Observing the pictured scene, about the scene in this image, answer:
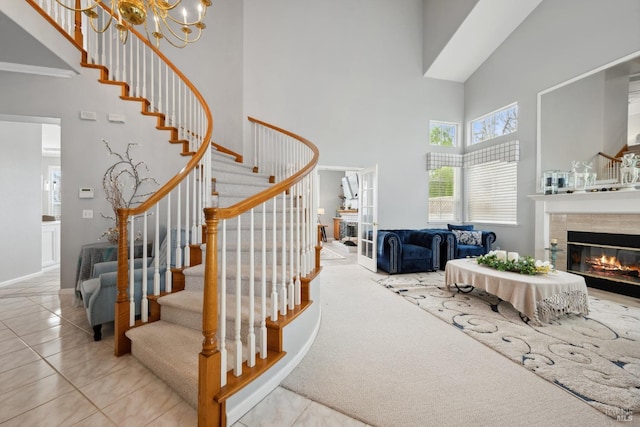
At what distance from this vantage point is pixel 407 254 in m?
4.67

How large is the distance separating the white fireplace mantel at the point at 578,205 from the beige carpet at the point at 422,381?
10.1ft

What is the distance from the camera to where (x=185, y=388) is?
151cm

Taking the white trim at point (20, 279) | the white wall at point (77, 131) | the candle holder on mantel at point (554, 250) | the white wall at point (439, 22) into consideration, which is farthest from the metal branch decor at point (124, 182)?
the white wall at point (439, 22)

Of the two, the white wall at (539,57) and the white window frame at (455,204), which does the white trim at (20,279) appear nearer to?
the white window frame at (455,204)

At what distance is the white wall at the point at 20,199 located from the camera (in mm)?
3914

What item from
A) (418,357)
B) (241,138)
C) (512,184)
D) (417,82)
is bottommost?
(418,357)

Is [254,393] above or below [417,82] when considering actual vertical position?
below

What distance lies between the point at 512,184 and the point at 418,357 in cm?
464

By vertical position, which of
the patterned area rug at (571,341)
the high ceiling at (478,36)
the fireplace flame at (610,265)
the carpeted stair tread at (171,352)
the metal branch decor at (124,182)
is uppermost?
the high ceiling at (478,36)

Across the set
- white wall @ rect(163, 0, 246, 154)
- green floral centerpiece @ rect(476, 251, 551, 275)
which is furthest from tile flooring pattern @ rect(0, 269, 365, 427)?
white wall @ rect(163, 0, 246, 154)

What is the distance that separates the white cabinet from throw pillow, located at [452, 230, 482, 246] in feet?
25.1

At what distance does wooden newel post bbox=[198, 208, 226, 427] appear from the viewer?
4.19ft

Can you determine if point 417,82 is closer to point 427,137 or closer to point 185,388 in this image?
point 427,137

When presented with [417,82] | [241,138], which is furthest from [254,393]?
[417,82]
